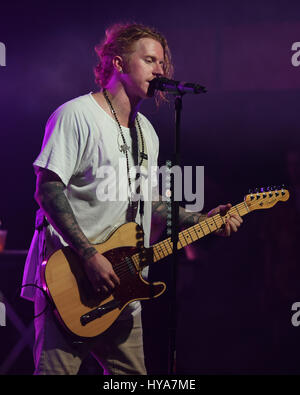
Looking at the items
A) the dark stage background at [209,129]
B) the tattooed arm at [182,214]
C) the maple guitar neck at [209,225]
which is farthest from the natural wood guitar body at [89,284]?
the dark stage background at [209,129]

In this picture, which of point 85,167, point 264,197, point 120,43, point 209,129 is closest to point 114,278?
point 85,167

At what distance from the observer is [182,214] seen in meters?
2.50

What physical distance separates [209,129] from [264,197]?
1742 mm

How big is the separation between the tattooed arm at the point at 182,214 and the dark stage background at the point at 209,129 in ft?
3.59

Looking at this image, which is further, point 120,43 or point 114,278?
point 120,43

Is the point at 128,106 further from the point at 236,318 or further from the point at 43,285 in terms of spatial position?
the point at 236,318

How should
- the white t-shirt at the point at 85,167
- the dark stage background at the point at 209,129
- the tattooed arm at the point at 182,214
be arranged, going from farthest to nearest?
1. the dark stage background at the point at 209,129
2. the tattooed arm at the point at 182,214
3. the white t-shirt at the point at 85,167

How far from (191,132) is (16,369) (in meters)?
2.38

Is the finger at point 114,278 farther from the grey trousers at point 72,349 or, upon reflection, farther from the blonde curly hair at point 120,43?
the blonde curly hair at point 120,43

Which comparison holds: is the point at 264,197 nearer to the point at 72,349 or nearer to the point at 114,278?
the point at 114,278

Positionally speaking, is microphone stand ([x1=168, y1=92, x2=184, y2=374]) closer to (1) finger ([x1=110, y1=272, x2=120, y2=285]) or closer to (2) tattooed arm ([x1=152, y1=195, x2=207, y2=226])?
(1) finger ([x1=110, y1=272, x2=120, y2=285])

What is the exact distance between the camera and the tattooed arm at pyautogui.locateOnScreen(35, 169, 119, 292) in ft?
6.56

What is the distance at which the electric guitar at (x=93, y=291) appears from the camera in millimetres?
1989

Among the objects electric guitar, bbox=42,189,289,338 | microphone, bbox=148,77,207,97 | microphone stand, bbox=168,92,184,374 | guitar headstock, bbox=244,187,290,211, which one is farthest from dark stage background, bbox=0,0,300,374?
microphone, bbox=148,77,207,97
